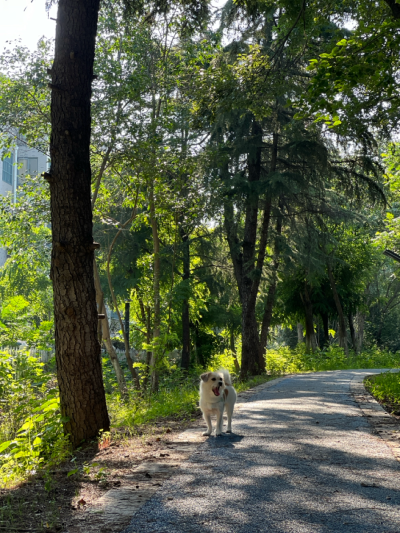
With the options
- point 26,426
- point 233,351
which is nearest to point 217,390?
point 26,426

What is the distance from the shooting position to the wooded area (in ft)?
23.6

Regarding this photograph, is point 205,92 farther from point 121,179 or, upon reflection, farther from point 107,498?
point 107,498

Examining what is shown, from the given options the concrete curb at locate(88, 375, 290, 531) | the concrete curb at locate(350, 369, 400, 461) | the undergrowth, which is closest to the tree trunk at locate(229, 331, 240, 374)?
the undergrowth

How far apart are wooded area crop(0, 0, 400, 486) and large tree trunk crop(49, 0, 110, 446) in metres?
0.02

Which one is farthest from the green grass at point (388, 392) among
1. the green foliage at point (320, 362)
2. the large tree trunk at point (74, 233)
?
the green foliage at point (320, 362)

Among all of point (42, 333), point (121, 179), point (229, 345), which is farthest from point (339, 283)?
point (42, 333)

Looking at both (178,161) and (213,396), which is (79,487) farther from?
(178,161)

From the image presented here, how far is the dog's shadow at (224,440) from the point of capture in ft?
21.1

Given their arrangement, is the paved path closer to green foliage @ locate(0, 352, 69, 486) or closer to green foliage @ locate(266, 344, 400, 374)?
green foliage @ locate(0, 352, 69, 486)

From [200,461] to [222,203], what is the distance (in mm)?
12321

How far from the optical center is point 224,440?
676 centimetres

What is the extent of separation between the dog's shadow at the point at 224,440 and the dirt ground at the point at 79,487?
49 cm

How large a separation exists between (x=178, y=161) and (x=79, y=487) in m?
10.7

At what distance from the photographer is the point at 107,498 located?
4.28 metres
